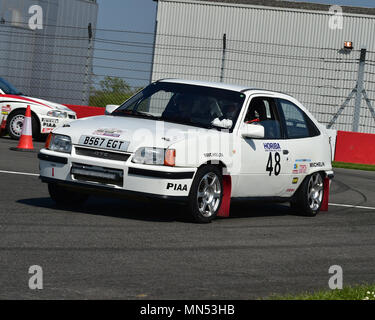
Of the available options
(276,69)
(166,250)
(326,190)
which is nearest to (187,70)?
(276,69)

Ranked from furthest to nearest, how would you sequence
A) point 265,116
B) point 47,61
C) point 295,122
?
point 47,61
point 295,122
point 265,116

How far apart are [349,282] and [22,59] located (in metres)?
16.8

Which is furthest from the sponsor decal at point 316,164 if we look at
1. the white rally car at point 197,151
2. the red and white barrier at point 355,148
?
the red and white barrier at point 355,148

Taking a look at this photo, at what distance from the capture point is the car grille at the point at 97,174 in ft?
28.6

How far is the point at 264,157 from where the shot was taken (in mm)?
9891

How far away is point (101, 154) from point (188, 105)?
1454mm

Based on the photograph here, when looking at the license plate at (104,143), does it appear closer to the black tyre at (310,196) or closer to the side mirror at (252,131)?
the side mirror at (252,131)

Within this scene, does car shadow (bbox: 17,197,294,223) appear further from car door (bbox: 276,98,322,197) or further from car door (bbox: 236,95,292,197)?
car door (bbox: 276,98,322,197)

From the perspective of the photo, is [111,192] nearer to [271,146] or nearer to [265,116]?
[271,146]

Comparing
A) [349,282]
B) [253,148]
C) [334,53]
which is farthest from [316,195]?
[334,53]

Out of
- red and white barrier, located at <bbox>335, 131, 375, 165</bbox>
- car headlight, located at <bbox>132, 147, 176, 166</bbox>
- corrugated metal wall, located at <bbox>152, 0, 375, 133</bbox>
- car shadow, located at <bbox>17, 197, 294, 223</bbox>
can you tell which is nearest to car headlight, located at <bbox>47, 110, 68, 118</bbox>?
corrugated metal wall, located at <bbox>152, 0, 375, 133</bbox>

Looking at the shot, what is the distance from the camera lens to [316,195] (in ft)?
36.2

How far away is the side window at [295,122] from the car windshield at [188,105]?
2.72 feet

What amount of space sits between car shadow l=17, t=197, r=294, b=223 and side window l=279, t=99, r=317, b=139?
102cm
